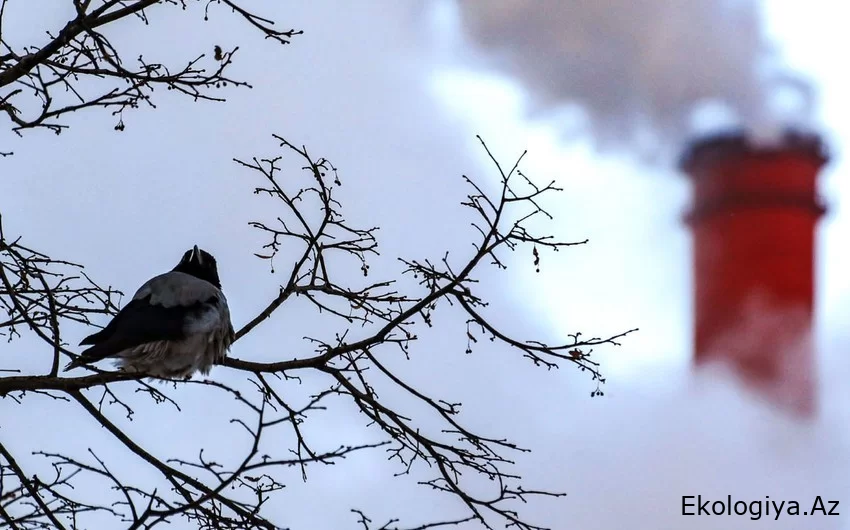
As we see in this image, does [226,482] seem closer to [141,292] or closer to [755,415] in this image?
[141,292]

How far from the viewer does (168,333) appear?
252 inches

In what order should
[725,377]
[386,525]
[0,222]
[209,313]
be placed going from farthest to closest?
[725,377]
[209,313]
[0,222]
[386,525]

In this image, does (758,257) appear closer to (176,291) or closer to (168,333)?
(176,291)

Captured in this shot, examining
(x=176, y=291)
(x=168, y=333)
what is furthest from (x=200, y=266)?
(x=168, y=333)

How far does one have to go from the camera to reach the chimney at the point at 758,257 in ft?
96.9

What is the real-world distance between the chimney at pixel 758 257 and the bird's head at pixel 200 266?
23.1 m

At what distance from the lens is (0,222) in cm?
554

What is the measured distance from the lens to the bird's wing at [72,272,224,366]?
6.00 meters

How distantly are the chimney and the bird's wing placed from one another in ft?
78.7

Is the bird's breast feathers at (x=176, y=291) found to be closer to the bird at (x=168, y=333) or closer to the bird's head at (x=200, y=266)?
the bird at (x=168, y=333)

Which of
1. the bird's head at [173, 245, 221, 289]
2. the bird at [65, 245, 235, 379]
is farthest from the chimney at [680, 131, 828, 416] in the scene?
the bird at [65, 245, 235, 379]

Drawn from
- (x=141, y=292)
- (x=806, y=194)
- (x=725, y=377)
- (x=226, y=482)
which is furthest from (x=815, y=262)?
(x=226, y=482)

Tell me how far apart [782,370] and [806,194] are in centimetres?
584

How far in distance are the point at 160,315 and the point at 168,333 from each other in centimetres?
15
